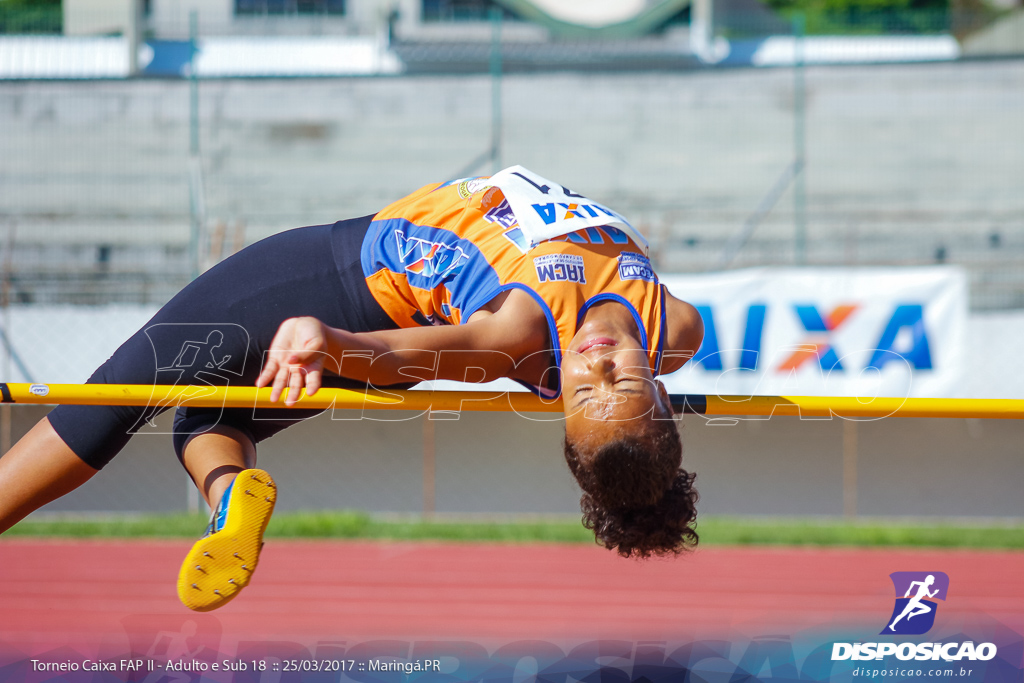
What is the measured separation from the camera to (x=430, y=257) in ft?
Answer: 7.53

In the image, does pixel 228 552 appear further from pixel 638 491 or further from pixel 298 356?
pixel 638 491

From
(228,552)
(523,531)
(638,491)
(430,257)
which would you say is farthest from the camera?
(523,531)

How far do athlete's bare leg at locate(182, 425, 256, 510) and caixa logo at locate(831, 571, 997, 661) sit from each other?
8.30 ft

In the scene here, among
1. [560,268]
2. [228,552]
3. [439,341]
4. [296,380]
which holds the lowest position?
[228,552]

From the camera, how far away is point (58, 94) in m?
9.80

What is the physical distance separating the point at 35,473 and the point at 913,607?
3131mm

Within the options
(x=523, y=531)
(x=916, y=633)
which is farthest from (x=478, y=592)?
(x=916, y=633)

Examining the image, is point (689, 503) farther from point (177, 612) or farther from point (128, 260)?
point (128, 260)

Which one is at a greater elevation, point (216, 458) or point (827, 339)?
point (827, 339)

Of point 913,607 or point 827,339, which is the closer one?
point 913,607

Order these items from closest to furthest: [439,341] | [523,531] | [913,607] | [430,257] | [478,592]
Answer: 1. [439,341]
2. [430,257]
3. [913,607]
4. [478,592]
5. [523,531]

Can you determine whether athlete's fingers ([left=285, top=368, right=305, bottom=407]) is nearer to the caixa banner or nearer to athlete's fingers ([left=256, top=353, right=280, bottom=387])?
athlete's fingers ([left=256, top=353, right=280, bottom=387])

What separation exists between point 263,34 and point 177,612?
948 centimetres

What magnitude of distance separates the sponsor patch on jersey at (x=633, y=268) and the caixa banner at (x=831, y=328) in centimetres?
417
